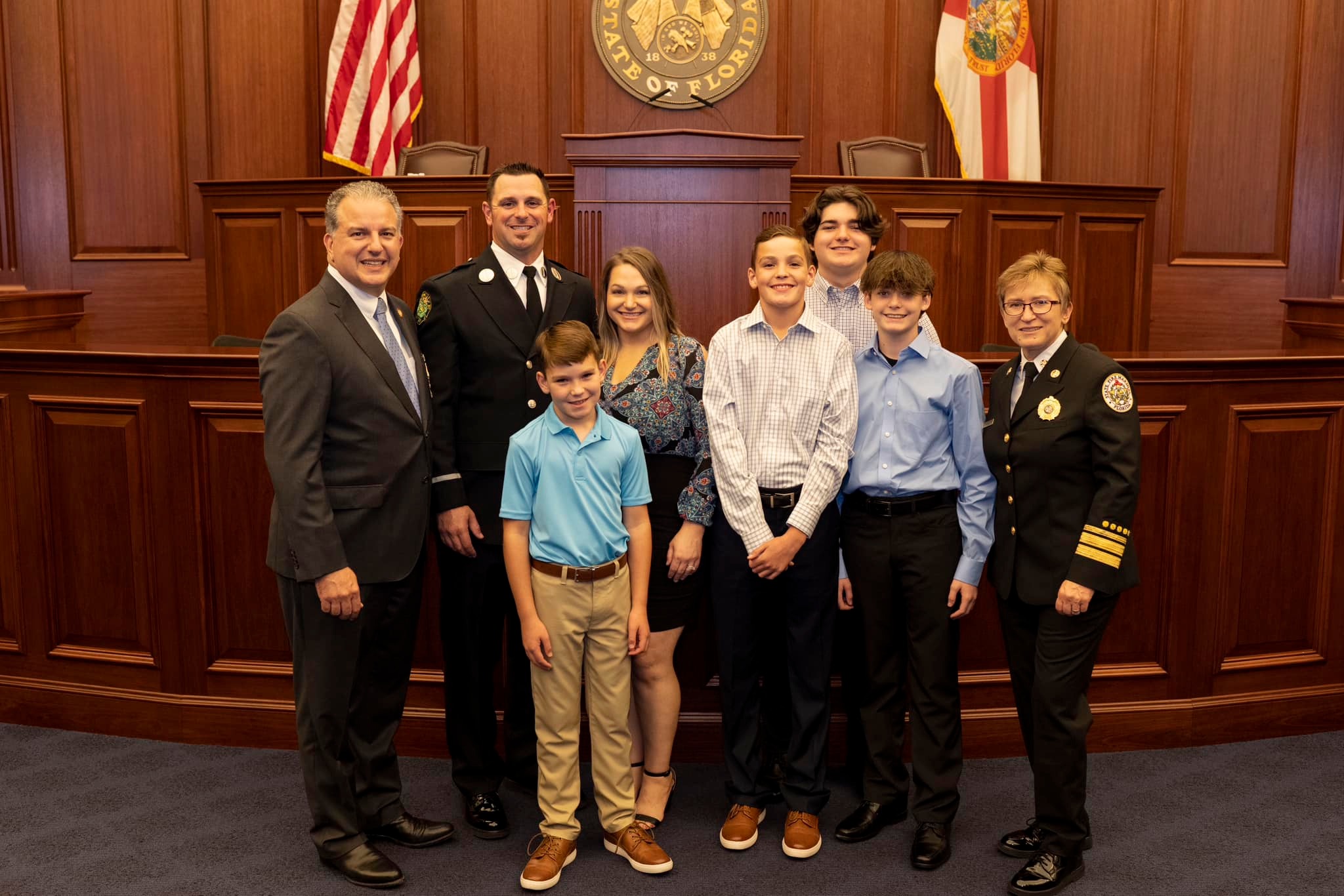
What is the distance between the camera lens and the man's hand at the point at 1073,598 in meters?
2.25

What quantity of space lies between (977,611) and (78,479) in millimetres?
2715

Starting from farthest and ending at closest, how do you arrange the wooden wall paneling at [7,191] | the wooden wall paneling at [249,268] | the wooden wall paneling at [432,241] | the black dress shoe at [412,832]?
the wooden wall paneling at [7,191] < the wooden wall paneling at [249,268] < the wooden wall paneling at [432,241] < the black dress shoe at [412,832]

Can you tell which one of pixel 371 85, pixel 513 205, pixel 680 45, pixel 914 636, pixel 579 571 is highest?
pixel 680 45

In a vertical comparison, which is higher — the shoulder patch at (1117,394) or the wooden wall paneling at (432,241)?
the wooden wall paneling at (432,241)

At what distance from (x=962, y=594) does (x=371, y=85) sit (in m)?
5.22

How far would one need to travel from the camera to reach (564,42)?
21.9ft

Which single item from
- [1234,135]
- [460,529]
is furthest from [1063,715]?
[1234,135]

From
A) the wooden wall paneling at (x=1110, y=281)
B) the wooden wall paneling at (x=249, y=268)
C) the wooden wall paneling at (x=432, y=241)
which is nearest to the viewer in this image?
the wooden wall paneling at (x=432, y=241)

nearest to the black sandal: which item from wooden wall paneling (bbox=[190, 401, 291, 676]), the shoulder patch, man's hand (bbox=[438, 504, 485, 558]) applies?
man's hand (bbox=[438, 504, 485, 558])

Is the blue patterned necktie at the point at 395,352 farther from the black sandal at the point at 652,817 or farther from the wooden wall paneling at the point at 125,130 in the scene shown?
the wooden wall paneling at the point at 125,130

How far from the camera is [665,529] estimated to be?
2494 millimetres

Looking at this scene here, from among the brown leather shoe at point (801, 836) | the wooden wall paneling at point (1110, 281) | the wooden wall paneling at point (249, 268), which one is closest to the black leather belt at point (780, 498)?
the brown leather shoe at point (801, 836)

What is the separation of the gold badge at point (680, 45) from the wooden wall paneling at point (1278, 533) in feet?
14.3

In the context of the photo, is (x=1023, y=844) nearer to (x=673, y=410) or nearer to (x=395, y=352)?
(x=673, y=410)
